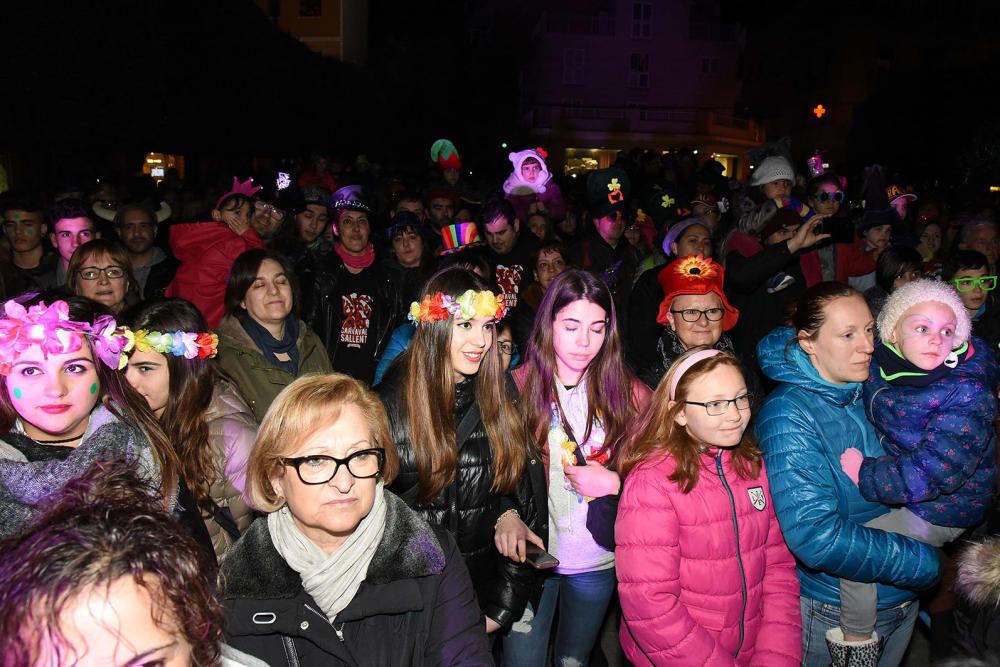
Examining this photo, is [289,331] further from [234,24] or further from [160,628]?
[234,24]

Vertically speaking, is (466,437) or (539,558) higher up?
(466,437)

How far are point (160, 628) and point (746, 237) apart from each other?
532cm

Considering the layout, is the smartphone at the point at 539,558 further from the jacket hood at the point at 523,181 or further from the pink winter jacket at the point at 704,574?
the jacket hood at the point at 523,181

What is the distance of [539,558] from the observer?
9.67ft

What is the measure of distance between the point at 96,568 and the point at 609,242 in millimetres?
6317

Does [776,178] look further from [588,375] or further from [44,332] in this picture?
[44,332]

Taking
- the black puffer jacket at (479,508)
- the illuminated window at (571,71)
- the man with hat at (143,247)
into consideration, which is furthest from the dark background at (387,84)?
the black puffer jacket at (479,508)

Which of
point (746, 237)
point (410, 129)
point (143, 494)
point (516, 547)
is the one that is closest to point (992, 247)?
point (746, 237)

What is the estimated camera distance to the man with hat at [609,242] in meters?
6.72

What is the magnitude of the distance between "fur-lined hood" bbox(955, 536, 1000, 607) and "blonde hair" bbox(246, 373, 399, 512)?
1545mm

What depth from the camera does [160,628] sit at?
133 centimetres

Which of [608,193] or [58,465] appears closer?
[58,465]

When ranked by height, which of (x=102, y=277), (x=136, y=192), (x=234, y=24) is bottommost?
(x=102, y=277)

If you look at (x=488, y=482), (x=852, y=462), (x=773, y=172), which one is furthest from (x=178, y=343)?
(x=773, y=172)
